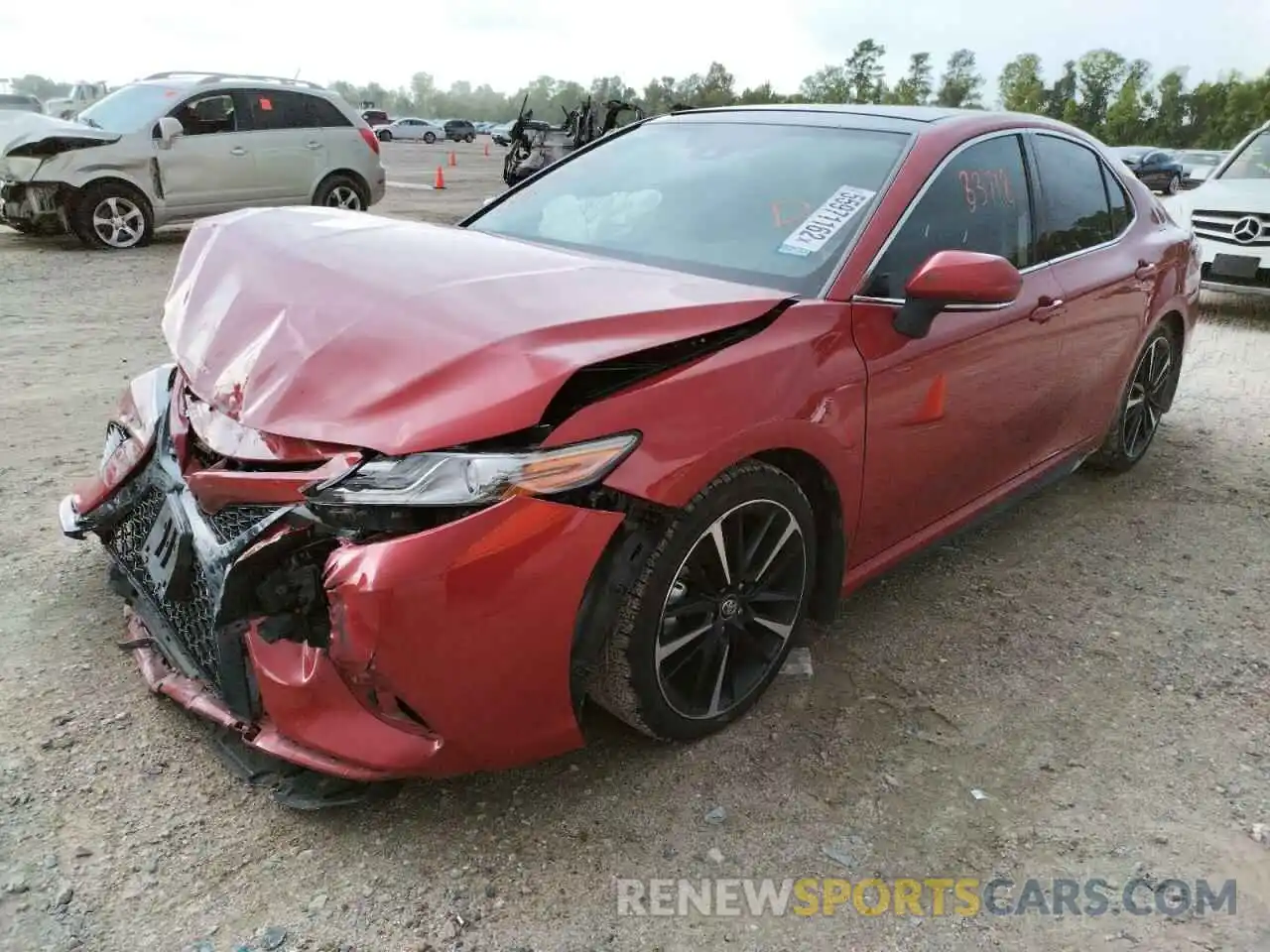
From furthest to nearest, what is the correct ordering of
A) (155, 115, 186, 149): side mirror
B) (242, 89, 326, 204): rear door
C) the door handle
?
(242, 89, 326, 204): rear door < (155, 115, 186, 149): side mirror < the door handle

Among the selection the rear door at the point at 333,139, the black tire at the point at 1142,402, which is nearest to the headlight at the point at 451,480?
the black tire at the point at 1142,402

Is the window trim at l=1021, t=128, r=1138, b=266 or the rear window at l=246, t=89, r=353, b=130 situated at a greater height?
the rear window at l=246, t=89, r=353, b=130

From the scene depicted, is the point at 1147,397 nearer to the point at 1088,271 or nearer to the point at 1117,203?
the point at 1117,203

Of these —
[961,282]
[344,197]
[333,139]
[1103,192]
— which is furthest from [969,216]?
[344,197]

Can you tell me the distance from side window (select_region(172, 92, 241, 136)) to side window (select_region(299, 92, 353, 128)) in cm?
82

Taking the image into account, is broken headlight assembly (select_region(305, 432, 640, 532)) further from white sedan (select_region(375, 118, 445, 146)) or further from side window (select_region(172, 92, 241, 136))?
white sedan (select_region(375, 118, 445, 146))

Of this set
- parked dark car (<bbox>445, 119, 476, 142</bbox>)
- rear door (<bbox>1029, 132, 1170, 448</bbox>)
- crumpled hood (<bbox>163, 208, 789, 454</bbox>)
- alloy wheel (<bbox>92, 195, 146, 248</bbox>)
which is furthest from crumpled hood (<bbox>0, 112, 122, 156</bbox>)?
parked dark car (<bbox>445, 119, 476, 142</bbox>)

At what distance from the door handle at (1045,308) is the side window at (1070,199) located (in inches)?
Answer: 6.7

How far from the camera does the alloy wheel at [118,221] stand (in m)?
9.91

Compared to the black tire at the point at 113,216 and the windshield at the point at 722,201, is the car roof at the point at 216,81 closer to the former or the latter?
the black tire at the point at 113,216

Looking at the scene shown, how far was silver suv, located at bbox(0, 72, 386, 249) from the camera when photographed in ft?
31.6

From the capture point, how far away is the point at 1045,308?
11.0 feet

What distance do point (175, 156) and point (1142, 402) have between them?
9.48 meters

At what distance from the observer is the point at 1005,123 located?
3459 mm
